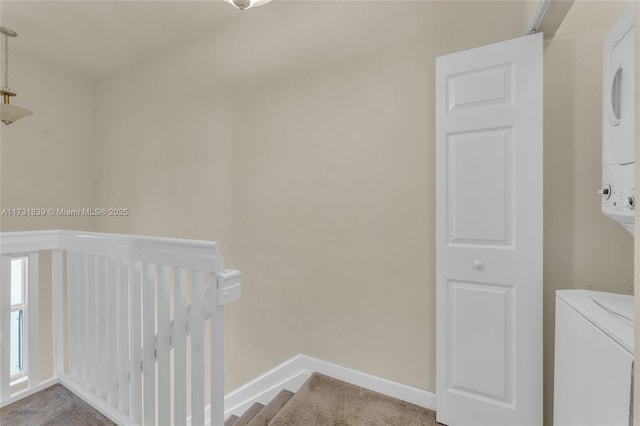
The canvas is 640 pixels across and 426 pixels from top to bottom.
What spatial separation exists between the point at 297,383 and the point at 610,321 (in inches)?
75.2

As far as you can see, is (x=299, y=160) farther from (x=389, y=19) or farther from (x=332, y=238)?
(x=389, y=19)

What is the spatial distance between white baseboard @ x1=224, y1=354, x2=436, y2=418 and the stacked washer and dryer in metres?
0.87

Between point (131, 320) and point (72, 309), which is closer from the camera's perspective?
point (131, 320)

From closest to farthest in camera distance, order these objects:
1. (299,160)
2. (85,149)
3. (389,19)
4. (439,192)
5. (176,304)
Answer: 1. (176,304)
2. (439,192)
3. (389,19)
4. (299,160)
5. (85,149)

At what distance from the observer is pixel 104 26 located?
288 cm

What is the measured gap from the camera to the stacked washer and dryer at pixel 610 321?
898 mm

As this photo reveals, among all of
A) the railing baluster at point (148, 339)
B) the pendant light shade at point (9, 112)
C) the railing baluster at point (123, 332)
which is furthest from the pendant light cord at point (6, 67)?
the railing baluster at point (148, 339)

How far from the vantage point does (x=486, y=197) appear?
165 centimetres

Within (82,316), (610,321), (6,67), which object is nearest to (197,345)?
(82,316)

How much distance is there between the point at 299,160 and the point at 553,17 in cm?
163

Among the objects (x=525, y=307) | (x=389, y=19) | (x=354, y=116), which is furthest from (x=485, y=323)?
(x=389, y=19)

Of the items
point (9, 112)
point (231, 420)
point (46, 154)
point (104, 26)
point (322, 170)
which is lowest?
point (231, 420)

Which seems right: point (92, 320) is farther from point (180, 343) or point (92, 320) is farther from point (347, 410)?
point (347, 410)

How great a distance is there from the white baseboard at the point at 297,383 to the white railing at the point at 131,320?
838 millimetres
